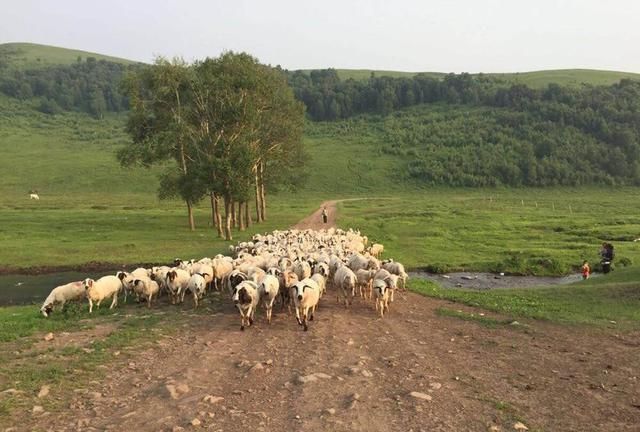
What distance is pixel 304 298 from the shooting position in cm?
1464

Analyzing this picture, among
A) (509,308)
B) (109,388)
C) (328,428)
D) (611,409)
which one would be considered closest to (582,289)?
(509,308)

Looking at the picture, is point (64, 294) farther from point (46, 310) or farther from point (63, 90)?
point (63, 90)

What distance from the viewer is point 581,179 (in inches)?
3748

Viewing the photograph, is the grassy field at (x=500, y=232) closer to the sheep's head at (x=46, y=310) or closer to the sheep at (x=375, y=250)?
the sheep at (x=375, y=250)

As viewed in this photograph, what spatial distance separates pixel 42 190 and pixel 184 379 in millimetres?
82103

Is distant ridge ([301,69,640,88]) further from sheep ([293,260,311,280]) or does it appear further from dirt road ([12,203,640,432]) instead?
dirt road ([12,203,640,432])

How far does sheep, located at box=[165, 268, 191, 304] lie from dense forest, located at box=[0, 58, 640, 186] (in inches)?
2500

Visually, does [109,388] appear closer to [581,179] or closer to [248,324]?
[248,324]

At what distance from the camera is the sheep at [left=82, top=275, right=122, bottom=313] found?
666 inches

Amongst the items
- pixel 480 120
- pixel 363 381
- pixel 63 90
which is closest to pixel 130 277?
pixel 363 381

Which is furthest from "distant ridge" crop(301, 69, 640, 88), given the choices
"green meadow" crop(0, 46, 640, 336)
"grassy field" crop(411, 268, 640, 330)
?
"grassy field" crop(411, 268, 640, 330)

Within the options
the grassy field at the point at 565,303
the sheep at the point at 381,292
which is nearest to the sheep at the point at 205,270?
the sheep at the point at 381,292

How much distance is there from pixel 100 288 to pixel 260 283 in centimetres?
550

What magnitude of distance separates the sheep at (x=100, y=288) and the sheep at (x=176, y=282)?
1.65 m
